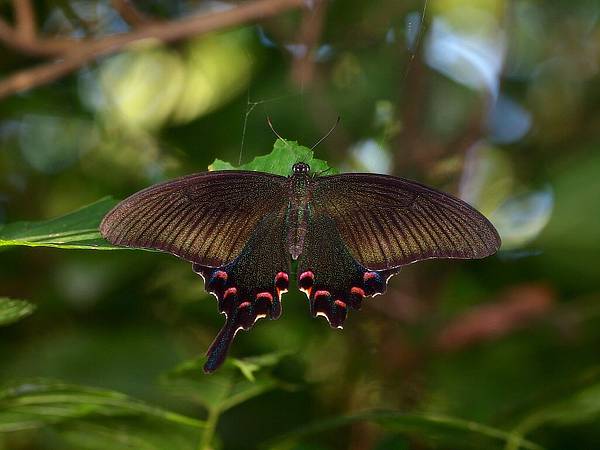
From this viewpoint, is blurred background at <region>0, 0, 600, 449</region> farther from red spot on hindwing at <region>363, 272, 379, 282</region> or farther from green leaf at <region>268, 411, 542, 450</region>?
red spot on hindwing at <region>363, 272, 379, 282</region>

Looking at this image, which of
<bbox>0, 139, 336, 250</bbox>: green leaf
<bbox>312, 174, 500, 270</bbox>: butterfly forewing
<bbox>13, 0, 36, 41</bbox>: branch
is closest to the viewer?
<bbox>0, 139, 336, 250</bbox>: green leaf

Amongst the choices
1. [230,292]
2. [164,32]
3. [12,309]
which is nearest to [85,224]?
[12,309]

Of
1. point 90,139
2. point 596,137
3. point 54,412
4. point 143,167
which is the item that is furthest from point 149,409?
point 596,137

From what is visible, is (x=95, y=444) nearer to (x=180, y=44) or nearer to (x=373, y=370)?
(x=373, y=370)

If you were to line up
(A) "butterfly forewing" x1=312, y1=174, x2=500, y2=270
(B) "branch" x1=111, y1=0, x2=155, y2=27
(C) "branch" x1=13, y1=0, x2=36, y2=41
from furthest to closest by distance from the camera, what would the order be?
(B) "branch" x1=111, y1=0, x2=155, y2=27 < (C) "branch" x1=13, y1=0, x2=36, y2=41 < (A) "butterfly forewing" x1=312, y1=174, x2=500, y2=270

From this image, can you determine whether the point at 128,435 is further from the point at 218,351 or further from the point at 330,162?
the point at 330,162

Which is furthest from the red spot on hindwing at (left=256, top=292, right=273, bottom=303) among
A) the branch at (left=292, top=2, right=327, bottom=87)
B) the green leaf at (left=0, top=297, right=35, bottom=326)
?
the branch at (left=292, top=2, right=327, bottom=87)
